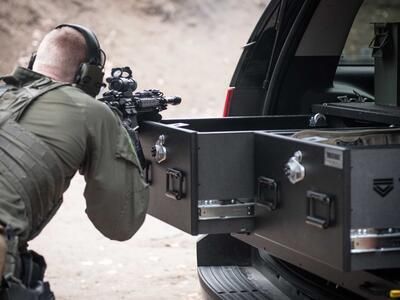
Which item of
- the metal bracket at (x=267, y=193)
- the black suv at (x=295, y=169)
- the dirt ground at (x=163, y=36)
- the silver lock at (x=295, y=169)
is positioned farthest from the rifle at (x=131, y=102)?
the dirt ground at (x=163, y=36)

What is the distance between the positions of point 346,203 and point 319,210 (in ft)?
0.54

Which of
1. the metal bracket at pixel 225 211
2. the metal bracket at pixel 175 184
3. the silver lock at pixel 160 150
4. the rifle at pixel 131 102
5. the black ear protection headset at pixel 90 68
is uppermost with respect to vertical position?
the black ear protection headset at pixel 90 68

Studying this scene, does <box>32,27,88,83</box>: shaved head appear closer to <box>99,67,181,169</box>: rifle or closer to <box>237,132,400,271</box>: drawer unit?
<box>99,67,181,169</box>: rifle

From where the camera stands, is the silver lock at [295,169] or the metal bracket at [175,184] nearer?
the silver lock at [295,169]

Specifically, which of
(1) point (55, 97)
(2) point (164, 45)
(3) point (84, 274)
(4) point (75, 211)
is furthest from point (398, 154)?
(2) point (164, 45)

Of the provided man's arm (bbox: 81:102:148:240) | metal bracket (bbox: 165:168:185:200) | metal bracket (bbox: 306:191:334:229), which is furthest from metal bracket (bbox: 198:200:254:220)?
metal bracket (bbox: 306:191:334:229)

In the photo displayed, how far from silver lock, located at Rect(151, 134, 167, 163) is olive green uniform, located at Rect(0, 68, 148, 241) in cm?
30

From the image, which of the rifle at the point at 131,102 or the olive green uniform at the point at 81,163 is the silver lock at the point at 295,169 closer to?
the olive green uniform at the point at 81,163

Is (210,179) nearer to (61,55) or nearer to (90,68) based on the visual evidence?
(90,68)

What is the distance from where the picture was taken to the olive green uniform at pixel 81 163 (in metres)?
3.31

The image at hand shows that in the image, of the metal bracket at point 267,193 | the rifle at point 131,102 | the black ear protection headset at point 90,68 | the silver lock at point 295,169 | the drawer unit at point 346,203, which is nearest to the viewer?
the drawer unit at point 346,203

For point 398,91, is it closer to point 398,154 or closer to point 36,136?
point 398,154

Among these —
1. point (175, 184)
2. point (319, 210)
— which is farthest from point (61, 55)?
point (319, 210)

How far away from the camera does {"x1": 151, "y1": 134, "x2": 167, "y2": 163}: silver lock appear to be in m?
3.88
